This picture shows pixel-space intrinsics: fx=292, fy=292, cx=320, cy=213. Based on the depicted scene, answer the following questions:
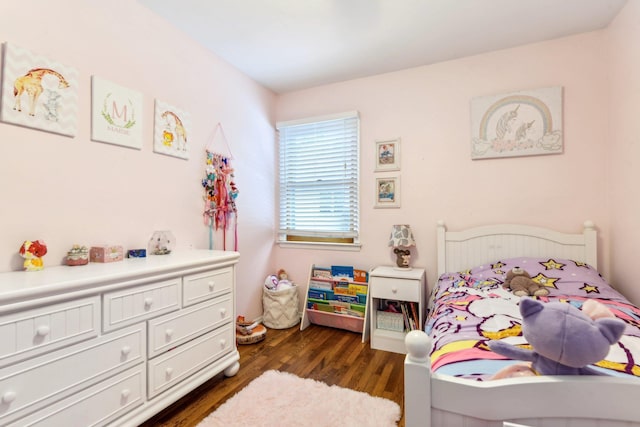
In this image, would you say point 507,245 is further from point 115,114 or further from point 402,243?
point 115,114

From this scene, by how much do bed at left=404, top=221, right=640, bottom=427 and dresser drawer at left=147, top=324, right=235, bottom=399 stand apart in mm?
1317

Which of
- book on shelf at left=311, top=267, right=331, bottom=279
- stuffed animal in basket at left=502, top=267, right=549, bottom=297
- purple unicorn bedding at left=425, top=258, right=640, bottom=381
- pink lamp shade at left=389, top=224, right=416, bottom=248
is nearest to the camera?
purple unicorn bedding at left=425, top=258, right=640, bottom=381

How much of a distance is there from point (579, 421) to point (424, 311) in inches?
78.7

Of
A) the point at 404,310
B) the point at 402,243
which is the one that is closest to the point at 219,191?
the point at 402,243

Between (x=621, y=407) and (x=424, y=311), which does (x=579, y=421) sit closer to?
(x=621, y=407)

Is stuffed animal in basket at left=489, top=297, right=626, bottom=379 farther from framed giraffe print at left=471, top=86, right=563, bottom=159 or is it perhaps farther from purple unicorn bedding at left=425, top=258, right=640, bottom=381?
framed giraffe print at left=471, top=86, right=563, bottom=159

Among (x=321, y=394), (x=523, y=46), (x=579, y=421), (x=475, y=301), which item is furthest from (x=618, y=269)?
(x=321, y=394)

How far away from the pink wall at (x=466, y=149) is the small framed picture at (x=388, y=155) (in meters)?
0.07

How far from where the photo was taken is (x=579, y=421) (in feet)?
2.32

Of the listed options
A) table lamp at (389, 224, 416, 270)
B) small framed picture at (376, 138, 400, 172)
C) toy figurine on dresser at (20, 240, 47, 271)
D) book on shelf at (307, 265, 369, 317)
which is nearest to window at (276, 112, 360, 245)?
small framed picture at (376, 138, 400, 172)

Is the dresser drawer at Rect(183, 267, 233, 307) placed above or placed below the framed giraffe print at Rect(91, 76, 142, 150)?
below

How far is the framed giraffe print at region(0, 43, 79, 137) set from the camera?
1.36 m

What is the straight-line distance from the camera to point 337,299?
287 cm

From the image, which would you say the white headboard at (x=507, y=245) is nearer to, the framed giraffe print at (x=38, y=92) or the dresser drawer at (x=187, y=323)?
the dresser drawer at (x=187, y=323)
